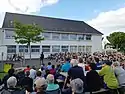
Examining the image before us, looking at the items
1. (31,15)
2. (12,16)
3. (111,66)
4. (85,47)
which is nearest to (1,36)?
(12,16)

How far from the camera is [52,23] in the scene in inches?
1836

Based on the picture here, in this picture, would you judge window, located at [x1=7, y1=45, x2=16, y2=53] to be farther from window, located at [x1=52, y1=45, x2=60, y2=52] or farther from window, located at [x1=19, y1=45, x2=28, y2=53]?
window, located at [x1=52, y1=45, x2=60, y2=52]

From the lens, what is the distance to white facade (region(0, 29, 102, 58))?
123 ft

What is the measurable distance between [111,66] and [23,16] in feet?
128

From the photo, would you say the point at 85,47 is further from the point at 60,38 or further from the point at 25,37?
the point at 25,37

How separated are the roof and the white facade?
110 cm

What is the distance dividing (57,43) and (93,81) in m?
36.8

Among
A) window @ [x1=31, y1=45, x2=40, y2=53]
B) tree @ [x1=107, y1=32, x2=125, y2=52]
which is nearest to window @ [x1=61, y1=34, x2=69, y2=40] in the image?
window @ [x1=31, y1=45, x2=40, y2=53]

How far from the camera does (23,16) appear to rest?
44.6m

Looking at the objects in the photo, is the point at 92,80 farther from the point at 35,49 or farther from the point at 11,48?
the point at 35,49

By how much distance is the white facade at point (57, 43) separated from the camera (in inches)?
1476

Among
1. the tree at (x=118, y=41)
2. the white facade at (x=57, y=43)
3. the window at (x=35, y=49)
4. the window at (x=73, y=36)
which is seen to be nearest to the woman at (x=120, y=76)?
the white facade at (x=57, y=43)

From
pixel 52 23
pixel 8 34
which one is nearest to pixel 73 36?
pixel 52 23

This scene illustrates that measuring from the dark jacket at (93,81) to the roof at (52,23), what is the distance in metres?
32.7
